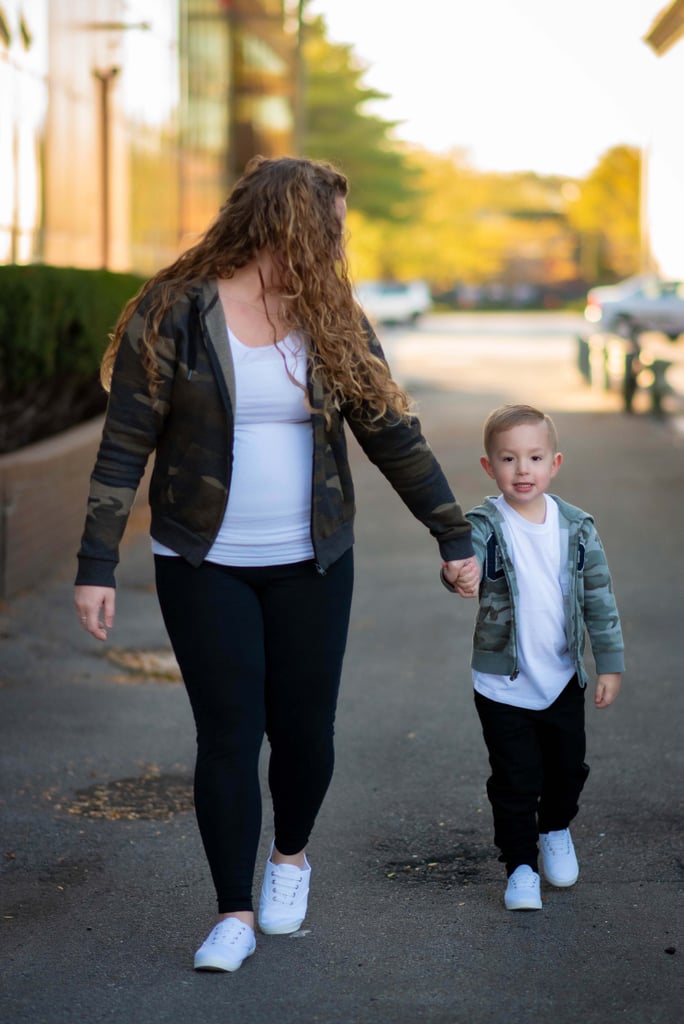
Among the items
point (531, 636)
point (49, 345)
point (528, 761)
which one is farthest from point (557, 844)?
point (49, 345)

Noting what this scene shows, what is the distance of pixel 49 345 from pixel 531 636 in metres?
6.63

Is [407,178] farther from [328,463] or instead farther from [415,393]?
[328,463]

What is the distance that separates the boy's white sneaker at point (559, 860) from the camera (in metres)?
4.16

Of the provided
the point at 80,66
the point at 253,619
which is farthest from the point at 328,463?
the point at 80,66

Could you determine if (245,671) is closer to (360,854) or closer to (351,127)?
(360,854)

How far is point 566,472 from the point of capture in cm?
1391

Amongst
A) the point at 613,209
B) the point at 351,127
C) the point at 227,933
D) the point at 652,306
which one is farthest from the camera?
the point at 613,209

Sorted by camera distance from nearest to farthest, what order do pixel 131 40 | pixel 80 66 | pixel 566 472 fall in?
1. pixel 566 472
2. pixel 80 66
3. pixel 131 40

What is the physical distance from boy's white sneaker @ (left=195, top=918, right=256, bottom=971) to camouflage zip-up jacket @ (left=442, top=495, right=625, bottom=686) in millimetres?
920

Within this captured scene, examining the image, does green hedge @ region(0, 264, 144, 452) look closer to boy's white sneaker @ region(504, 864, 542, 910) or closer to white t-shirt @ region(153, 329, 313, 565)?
white t-shirt @ region(153, 329, 313, 565)

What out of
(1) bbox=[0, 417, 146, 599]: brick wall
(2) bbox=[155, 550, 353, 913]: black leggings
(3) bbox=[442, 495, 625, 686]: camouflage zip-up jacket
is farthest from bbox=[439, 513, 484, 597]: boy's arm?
(1) bbox=[0, 417, 146, 599]: brick wall

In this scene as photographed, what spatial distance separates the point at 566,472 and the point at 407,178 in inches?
1868

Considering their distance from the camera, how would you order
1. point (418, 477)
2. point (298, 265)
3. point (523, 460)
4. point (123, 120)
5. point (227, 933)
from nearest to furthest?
1. point (298, 265)
2. point (227, 933)
3. point (418, 477)
4. point (523, 460)
5. point (123, 120)

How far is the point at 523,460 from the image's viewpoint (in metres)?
3.89
